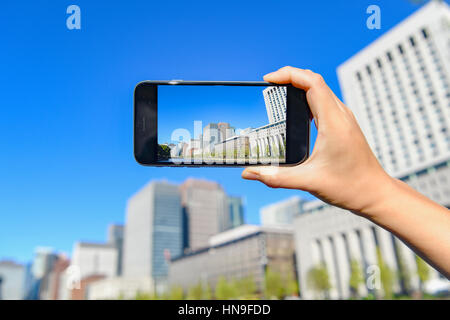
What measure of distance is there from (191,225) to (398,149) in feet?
445

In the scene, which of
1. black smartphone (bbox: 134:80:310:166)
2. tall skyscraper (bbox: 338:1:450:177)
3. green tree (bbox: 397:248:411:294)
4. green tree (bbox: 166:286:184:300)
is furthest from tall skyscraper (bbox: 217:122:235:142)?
tall skyscraper (bbox: 338:1:450:177)

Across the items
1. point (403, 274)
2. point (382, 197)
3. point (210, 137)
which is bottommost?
point (403, 274)

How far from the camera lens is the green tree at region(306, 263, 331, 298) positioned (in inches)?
2817

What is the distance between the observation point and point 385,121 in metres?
91.4

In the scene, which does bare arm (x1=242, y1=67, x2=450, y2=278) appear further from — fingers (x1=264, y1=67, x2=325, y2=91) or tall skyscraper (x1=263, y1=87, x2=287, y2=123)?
tall skyscraper (x1=263, y1=87, x2=287, y2=123)

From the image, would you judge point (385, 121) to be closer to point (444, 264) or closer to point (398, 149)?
point (398, 149)

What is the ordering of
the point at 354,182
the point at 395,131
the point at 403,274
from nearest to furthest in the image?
the point at 354,182, the point at 403,274, the point at 395,131

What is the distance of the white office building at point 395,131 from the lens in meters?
71.2

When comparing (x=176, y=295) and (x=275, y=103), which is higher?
(x=275, y=103)

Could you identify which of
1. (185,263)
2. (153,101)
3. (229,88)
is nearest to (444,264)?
(229,88)

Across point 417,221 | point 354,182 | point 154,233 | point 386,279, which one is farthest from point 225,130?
point 154,233

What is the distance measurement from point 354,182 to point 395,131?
9722cm

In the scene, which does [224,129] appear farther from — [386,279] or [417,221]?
[386,279]

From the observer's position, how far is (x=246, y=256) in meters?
94.4
